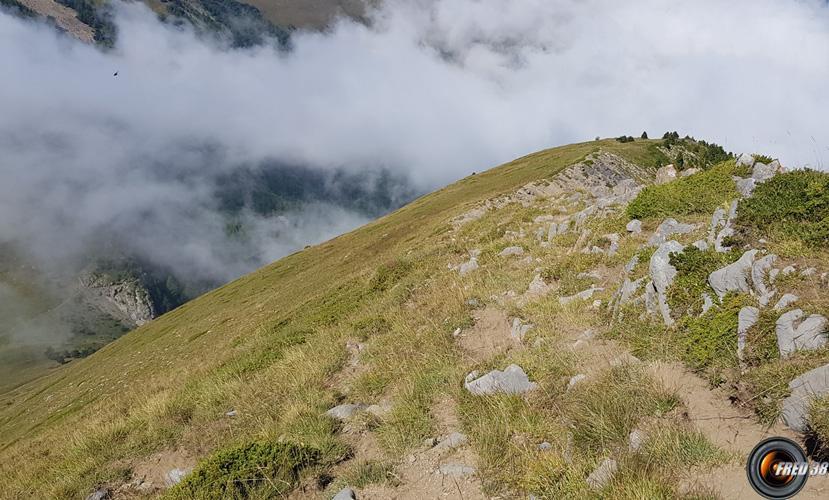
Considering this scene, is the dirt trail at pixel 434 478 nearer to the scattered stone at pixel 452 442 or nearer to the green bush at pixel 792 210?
the scattered stone at pixel 452 442

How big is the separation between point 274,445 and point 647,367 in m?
7.13

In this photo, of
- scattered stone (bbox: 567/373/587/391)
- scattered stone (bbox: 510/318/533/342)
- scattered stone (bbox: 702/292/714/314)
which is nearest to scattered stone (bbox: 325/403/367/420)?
scattered stone (bbox: 510/318/533/342)

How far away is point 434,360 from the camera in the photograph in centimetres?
1123

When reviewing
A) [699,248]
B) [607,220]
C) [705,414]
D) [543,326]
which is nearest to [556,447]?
[705,414]

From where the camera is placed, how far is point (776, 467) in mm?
5285

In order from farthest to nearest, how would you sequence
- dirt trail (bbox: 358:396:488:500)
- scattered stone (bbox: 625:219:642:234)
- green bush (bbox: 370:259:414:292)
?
green bush (bbox: 370:259:414:292), scattered stone (bbox: 625:219:642:234), dirt trail (bbox: 358:396:488:500)

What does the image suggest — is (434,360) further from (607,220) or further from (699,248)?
(607,220)

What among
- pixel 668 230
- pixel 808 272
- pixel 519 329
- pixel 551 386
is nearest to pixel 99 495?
pixel 551 386

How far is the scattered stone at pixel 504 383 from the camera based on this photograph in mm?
8758

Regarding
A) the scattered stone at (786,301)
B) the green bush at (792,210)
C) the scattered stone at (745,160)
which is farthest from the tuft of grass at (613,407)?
→ the scattered stone at (745,160)

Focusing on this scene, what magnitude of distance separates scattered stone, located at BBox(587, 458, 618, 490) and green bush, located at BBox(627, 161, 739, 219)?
1141cm

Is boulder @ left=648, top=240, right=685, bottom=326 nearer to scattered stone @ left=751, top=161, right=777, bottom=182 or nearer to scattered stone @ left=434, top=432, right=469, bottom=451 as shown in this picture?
scattered stone @ left=434, top=432, right=469, bottom=451

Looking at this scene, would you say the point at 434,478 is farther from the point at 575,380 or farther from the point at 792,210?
the point at 792,210

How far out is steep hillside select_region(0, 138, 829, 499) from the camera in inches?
254
